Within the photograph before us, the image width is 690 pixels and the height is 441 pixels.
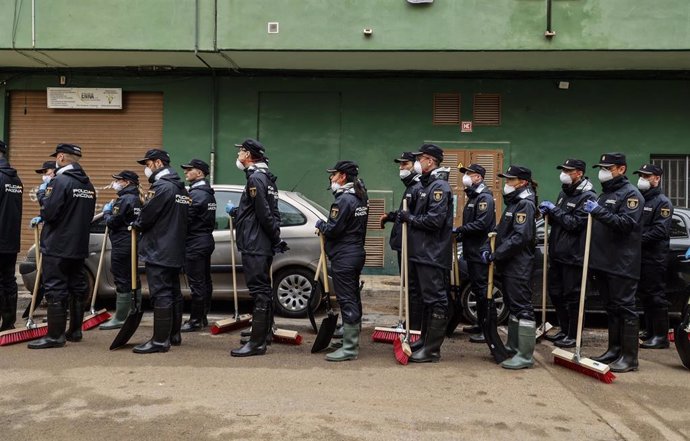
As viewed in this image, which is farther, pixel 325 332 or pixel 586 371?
pixel 325 332

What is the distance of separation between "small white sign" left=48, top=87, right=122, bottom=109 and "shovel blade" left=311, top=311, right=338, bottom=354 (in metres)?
8.04

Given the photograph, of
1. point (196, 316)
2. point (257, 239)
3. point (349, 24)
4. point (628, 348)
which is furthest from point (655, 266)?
point (349, 24)

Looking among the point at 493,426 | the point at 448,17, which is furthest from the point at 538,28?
the point at 493,426

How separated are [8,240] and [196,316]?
211 cm

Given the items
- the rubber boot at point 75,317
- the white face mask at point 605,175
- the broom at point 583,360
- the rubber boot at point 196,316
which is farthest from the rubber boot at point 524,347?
the rubber boot at point 75,317

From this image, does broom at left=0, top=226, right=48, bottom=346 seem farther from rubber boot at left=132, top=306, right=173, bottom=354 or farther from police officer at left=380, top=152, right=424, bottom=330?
police officer at left=380, top=152, right=424, bottom=330

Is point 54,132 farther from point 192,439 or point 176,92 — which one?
point 192,439

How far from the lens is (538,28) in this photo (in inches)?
416

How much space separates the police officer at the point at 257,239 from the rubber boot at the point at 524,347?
228 centimetres

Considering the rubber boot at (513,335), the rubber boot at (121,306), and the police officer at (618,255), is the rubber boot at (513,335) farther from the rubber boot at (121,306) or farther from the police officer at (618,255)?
the rubber boot at (121,306)

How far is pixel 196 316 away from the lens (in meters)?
7.27

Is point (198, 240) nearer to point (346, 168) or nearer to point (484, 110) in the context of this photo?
point (346, 168)

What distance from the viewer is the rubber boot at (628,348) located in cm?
564

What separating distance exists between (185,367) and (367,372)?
1.59 m
